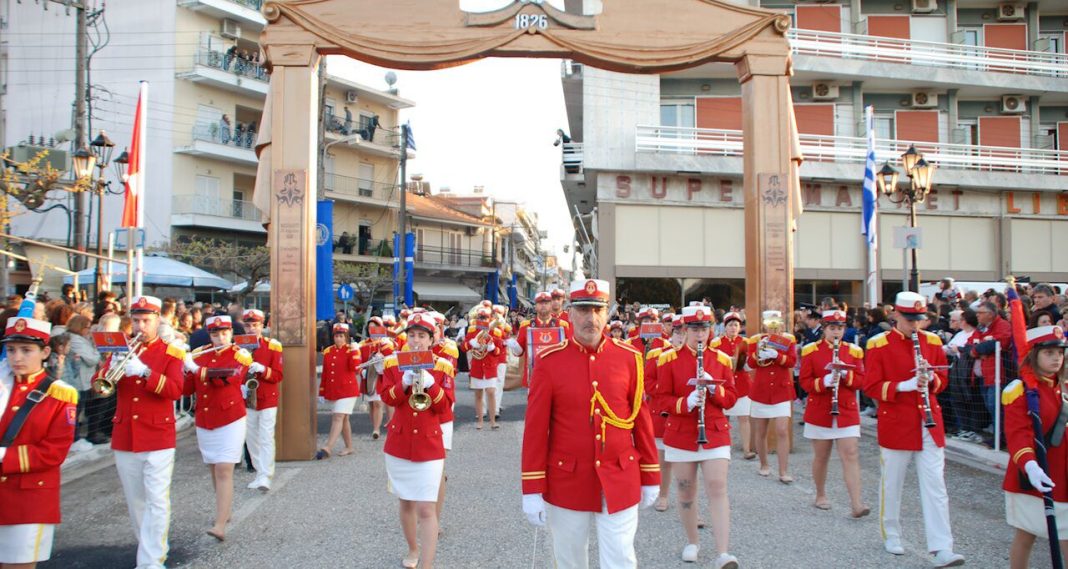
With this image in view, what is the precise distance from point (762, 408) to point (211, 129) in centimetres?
3513

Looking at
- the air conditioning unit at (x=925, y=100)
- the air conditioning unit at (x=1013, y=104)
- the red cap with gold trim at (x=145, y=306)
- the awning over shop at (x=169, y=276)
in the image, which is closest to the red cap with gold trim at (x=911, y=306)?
the red cap with gold trim at (x=145, y=306)

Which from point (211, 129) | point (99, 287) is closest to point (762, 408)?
point (99, 287)

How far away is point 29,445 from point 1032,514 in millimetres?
6333

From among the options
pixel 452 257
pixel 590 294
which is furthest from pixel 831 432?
pixel 452 257

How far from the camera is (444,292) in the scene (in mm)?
54312

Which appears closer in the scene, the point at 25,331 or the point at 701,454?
the point at 25,331

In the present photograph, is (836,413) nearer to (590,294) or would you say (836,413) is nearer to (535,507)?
(590,294)

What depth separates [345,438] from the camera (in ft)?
37.0

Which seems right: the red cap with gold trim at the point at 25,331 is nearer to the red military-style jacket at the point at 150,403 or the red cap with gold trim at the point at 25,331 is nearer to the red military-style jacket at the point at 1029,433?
the red military-style jacket at the point at 150,403

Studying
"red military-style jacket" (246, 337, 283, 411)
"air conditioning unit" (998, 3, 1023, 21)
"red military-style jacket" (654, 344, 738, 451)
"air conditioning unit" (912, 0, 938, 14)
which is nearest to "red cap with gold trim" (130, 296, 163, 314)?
"red military-style jacket" (246, 337, 283, 411)

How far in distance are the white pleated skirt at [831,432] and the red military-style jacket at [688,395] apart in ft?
5.57

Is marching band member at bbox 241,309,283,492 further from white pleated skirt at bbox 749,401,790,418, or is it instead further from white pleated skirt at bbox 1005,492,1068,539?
white pleated skirt at bbox 1005,492,1068,539

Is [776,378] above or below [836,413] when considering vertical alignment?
above

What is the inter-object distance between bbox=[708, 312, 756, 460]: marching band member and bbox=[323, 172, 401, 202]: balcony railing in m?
38.6
